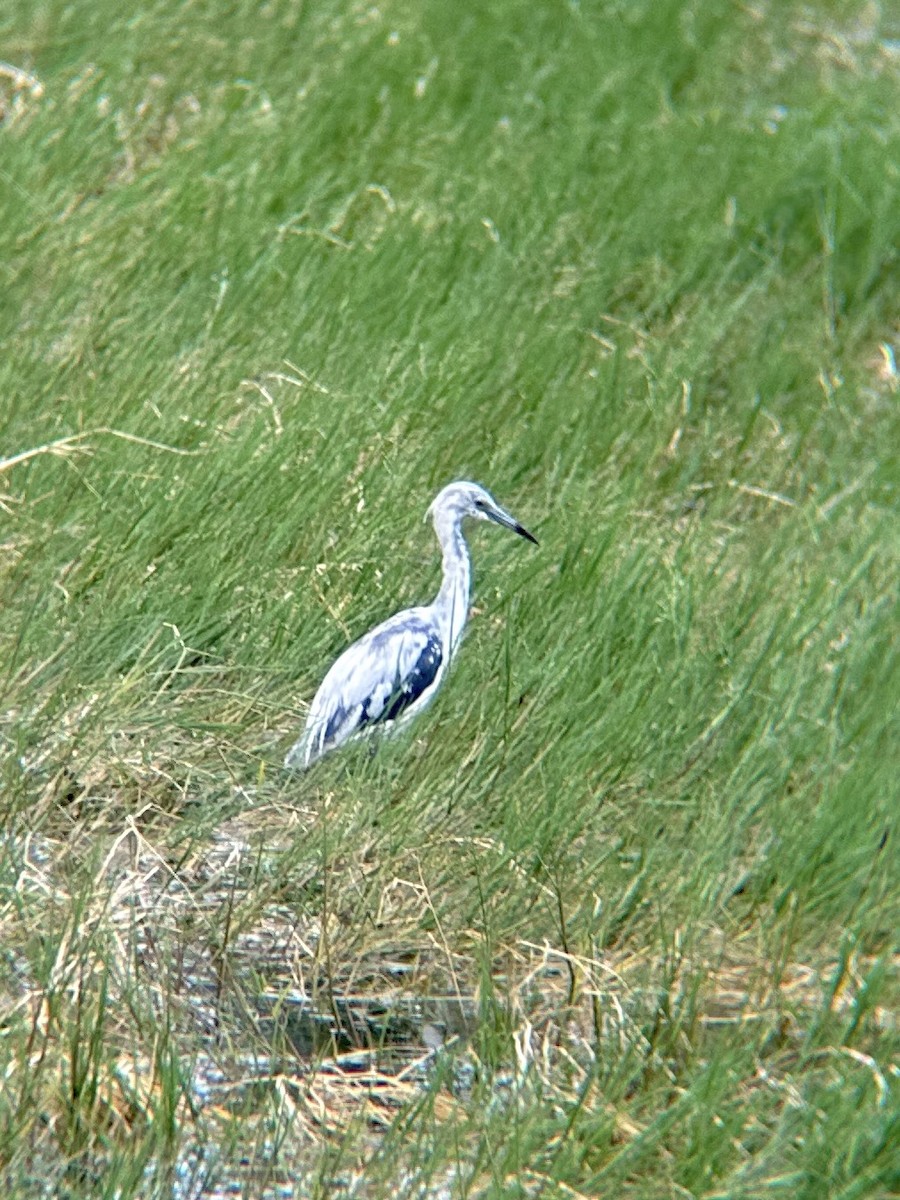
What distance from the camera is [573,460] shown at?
5.01 metres

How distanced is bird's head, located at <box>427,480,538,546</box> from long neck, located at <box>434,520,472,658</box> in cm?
1

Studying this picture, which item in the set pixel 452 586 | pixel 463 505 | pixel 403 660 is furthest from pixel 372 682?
pixel 463 505

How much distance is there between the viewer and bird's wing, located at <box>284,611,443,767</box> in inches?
149

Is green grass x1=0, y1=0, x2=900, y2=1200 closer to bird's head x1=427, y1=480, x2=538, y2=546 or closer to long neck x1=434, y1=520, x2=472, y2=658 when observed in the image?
long neck x1=434, y1=520, x2=472, y2=658

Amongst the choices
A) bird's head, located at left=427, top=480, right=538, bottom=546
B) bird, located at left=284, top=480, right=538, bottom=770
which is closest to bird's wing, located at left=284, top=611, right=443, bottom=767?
bird, located at left=284, top=480, right=538, bottom=770

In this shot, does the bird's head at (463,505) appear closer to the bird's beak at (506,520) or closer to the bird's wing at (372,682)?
the bird's beak at (506,520)

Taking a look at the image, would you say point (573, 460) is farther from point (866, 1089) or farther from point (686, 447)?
point (866, 1089)

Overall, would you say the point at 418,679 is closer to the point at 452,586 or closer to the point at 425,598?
the point at 452,586

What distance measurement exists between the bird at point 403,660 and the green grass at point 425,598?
0.07 metres

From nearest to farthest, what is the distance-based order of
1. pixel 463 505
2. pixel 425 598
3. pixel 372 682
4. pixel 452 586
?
pixel 372 682 → pixel 452 586 → pixel 463 505 → pixel 425 598

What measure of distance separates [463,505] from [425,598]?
24cm

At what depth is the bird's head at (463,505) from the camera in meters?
4.21

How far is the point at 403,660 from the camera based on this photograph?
12.9 ft

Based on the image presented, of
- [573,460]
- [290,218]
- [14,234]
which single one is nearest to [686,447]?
[573,460]
